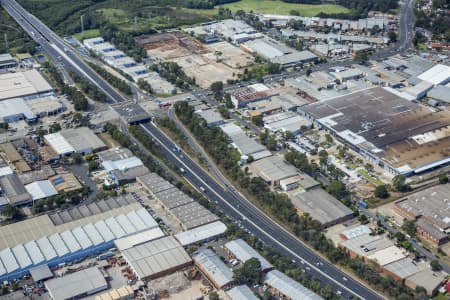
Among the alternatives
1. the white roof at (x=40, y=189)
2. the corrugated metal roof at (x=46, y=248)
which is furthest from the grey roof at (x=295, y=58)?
the corrugated metal roof at (x=46, y=248)

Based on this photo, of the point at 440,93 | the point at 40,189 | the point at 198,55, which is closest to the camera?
the point at 40,189

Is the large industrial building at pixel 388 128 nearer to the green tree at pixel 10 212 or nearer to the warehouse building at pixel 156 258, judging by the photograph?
the warehouse building at pixel 156 258

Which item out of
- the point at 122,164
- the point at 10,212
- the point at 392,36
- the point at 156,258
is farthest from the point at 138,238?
the point at 392,36

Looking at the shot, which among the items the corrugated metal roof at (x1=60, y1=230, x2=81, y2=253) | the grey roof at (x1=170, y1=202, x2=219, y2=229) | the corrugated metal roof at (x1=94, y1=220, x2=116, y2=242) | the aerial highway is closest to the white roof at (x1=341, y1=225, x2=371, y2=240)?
the aerial highway

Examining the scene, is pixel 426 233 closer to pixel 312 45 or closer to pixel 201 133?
pixel 201 133

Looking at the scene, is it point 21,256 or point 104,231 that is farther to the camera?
point 104,231

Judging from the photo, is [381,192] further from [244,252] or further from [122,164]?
[122,164]

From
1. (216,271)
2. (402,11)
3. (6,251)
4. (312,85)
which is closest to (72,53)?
(312,85)
